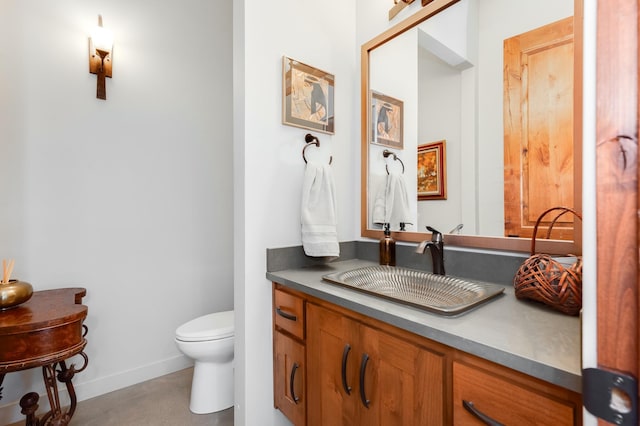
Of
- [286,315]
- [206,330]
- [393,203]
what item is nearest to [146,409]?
[206,330]

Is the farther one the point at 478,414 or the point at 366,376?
the point at 366,376

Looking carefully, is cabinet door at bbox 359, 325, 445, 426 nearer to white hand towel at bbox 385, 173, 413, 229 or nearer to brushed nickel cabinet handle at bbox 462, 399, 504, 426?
brushed nickel cabinet handle at bbox 462, 399, 504, 426

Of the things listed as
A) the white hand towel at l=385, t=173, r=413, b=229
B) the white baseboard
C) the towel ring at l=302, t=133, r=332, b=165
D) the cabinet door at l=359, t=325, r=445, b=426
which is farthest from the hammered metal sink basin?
the white baseboard

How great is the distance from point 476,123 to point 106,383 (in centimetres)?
255

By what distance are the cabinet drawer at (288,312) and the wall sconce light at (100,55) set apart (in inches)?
67.2

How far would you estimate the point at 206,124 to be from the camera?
2330 mm

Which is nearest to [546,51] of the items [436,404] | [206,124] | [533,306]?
[533,306]

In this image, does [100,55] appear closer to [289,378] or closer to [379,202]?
[379,202]

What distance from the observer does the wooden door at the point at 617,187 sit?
1.00ft

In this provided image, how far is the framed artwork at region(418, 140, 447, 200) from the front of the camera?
137 cm

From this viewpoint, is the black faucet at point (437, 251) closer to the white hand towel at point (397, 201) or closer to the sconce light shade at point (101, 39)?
the white hand towel at point (397, 201)

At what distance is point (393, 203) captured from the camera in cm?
161

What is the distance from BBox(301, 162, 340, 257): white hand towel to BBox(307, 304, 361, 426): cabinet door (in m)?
0.34

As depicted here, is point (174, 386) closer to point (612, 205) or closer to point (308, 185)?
point (308, 185)
